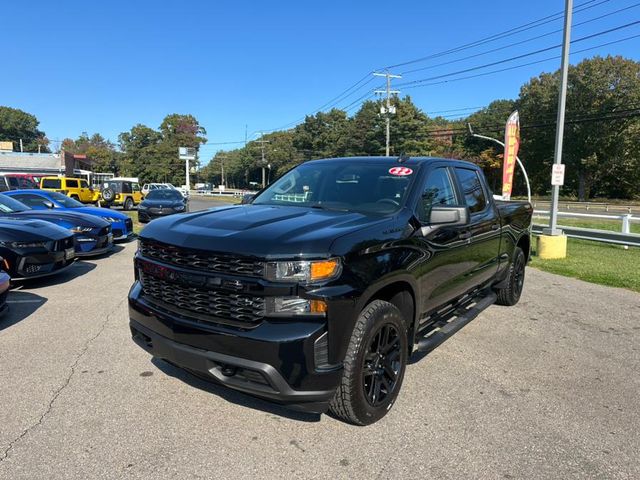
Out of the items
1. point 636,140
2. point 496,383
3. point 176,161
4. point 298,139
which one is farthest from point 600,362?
point 298,139

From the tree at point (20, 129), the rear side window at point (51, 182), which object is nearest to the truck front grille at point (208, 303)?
the rear side window at point (51, 182)

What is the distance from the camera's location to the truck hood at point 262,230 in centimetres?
275

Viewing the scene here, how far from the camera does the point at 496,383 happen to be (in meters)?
3.96

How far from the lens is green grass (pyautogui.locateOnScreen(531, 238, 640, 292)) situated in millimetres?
8602

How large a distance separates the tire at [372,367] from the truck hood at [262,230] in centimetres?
59

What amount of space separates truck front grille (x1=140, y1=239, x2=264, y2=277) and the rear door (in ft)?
7.82

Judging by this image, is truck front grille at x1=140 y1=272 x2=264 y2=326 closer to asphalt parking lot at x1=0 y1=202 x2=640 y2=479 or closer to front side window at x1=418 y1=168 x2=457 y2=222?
asphalt parking lot at x1=0 y1=202 x2=640 y2=479

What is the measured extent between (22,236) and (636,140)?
60.9m

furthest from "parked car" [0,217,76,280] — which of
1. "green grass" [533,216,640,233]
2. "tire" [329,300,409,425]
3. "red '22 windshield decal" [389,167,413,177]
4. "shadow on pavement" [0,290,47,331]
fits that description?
"green grass" [533,216,640,233]

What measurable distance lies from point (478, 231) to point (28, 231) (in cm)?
631

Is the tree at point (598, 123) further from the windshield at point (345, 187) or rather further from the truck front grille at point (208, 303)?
the truck front grille at point (208, 303)

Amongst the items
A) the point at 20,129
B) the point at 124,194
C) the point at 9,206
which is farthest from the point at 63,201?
the point at 20,129

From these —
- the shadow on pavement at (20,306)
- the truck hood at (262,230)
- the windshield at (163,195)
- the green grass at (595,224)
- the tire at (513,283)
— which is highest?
the truck hood at (262,230)

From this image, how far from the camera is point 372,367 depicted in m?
3.13
